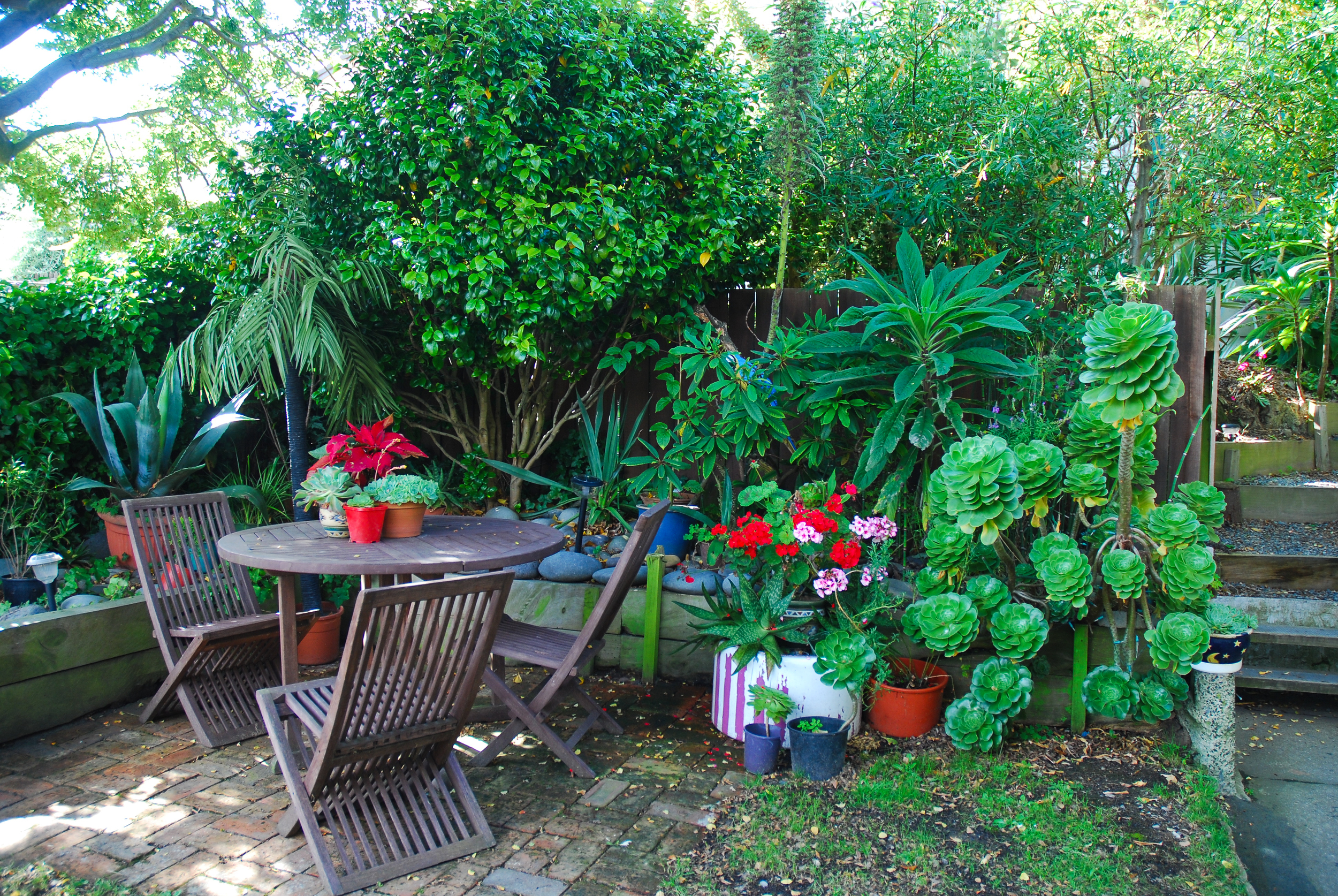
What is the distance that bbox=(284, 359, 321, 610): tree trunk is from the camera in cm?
396


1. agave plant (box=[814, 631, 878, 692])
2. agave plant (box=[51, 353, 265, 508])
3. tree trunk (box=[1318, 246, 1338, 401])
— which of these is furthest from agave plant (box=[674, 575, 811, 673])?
tree trunk (box=[1318, 246, 1338, 401])

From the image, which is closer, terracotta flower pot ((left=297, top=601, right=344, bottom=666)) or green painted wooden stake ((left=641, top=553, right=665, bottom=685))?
green painted wooden stake ((left=641, top=553, right=665, bottom=685))

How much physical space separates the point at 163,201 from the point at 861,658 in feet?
33.2

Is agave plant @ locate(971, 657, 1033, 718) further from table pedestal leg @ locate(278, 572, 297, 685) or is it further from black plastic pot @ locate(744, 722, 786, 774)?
table pedestal leg @ locate(278, 572, 297, 685)

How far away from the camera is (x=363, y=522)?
293cm

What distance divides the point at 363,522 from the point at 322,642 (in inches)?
48.3

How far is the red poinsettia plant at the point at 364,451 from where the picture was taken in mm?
3088

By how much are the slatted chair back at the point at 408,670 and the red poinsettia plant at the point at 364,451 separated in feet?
3.71

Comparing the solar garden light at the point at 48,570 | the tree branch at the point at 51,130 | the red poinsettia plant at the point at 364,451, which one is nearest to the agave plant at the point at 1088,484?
the red poinsettia plant at the point at 364,451

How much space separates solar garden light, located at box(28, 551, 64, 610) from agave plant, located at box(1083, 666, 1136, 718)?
4141 mm

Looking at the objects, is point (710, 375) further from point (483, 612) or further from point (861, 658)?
point (483, 612)

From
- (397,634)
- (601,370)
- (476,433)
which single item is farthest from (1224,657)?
(476,433)

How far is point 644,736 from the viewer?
3141 millimetres

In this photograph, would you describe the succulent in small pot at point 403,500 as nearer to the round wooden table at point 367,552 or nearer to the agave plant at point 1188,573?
the round wooden table at point 367,552
